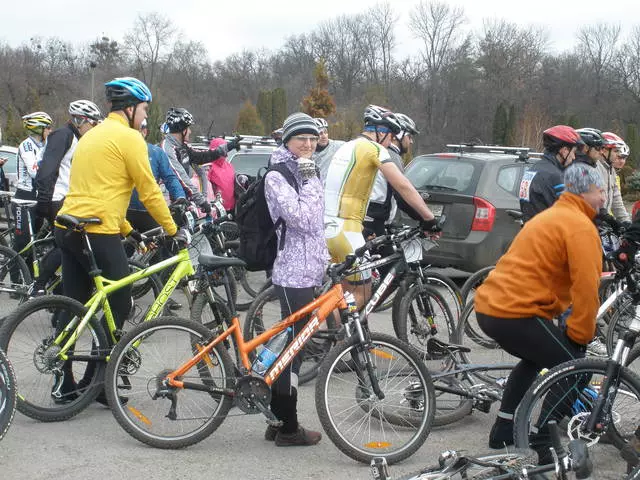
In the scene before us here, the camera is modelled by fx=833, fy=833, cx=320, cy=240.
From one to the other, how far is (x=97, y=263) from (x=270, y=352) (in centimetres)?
127

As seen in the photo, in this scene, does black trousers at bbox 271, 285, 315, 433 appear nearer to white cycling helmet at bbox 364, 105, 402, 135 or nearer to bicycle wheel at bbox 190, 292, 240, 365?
bicycle wheel at bbox 190, 292, 240, 365

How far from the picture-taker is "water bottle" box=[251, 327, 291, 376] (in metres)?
4.70

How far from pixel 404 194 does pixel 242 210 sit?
161cm

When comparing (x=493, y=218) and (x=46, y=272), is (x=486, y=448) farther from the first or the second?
(x=493, y=218)

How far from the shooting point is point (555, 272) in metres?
4.21

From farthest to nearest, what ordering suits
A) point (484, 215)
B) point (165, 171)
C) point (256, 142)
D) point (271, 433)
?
point (256, 142)
point (484, 215)
point (165, 171)
point (271, 433)

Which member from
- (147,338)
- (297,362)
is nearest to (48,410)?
(147,338)

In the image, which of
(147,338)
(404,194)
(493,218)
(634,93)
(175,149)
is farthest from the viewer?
(634,93)

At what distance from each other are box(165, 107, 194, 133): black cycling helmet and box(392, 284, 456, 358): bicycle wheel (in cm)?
375

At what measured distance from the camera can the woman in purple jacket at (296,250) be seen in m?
4.75

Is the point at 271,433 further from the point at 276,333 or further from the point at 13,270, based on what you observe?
the point at 13,270

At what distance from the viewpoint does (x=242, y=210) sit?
16.0 feet

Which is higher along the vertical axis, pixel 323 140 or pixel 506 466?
pixel 323 140

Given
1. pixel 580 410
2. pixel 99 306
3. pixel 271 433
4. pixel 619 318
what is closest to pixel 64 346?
pixel 99 306
